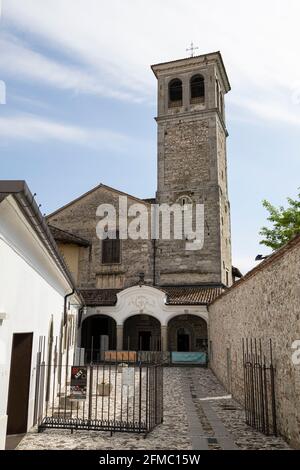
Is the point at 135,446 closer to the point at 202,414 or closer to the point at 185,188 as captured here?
the point at 202,414

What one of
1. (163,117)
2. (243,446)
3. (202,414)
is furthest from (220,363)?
(163,117)

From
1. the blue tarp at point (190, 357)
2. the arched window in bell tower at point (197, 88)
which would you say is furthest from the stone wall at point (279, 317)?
the arched window in bell tower at point (197, 88)

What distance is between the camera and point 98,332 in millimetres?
27438

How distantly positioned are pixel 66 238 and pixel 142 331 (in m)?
8.13

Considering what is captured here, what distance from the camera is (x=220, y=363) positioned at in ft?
56.7

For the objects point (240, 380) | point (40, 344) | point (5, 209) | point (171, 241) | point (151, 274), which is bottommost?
point (240, 380)

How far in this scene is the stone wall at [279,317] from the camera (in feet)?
23.6

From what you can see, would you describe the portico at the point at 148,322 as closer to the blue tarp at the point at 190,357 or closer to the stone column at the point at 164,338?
the stone column at the point at 164,338

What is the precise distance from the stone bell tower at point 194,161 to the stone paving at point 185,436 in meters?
14.3

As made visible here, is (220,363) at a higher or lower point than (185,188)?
lower

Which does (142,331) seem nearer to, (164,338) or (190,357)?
(164,338)

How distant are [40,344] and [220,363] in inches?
390

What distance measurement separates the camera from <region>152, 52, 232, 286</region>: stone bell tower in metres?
26.7

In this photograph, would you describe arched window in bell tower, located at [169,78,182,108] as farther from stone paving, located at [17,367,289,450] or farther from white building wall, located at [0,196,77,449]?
stone paving, located at [17,367,289,450]
